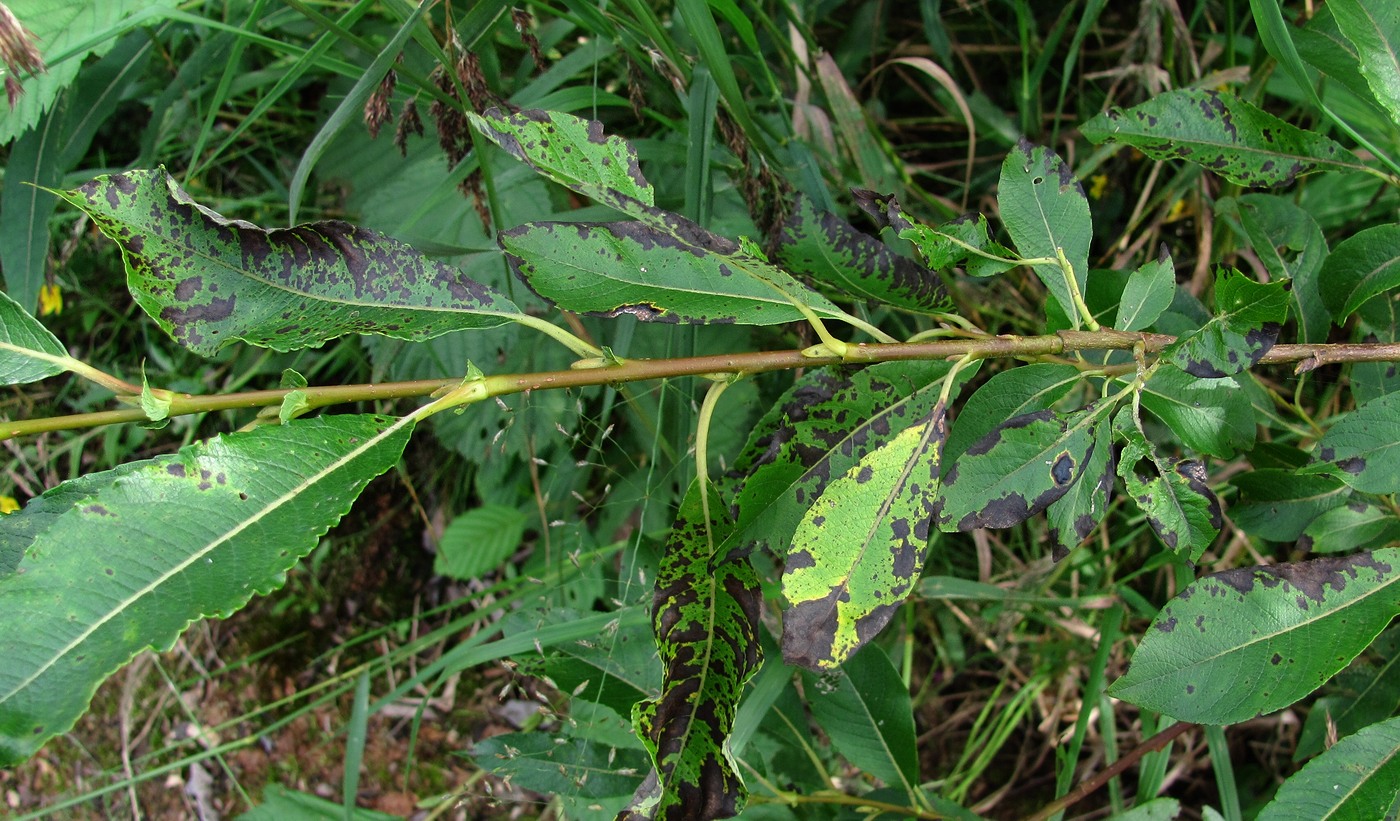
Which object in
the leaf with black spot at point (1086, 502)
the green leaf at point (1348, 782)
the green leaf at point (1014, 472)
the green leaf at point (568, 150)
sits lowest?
the green leaf at point (1348, 782)

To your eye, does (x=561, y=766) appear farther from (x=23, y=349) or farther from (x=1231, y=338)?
(x=1231, y=338)

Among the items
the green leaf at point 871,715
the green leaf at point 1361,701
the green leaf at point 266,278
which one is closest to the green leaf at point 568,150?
the green leaf at point 266,278

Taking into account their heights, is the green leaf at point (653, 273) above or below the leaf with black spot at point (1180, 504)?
above

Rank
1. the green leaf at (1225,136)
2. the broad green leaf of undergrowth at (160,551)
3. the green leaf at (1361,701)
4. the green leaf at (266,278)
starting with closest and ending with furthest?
1. the broad green leaf of undergrowth at (160,551)
2. the green leaf at (266,278)
3. the green leaf at (1225,136)
4. the green leaf at (1361,701)

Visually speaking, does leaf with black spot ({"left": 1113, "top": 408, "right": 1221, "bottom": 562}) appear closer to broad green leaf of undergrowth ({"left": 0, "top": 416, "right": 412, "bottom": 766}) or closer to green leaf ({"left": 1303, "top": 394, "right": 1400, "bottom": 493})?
green leaf ({"left": 1303, "top": 394, "right": 1400, "bottom": 493})

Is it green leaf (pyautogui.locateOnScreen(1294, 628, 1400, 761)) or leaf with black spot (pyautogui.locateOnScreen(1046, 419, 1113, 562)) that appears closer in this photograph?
leaf with black spot (pyautogui.locateOnScreen(1046, 419, 1113, 562))

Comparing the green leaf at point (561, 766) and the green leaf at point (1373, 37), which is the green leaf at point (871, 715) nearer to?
the green leaf at point (561, 766)

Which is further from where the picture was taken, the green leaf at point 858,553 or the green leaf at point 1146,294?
the green leaf at point 1146,294

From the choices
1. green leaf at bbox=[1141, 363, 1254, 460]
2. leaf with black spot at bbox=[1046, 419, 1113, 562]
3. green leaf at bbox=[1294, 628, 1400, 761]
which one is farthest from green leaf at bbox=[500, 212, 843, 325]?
green leaf at bbox=[1294, 628, 1400, 761]
